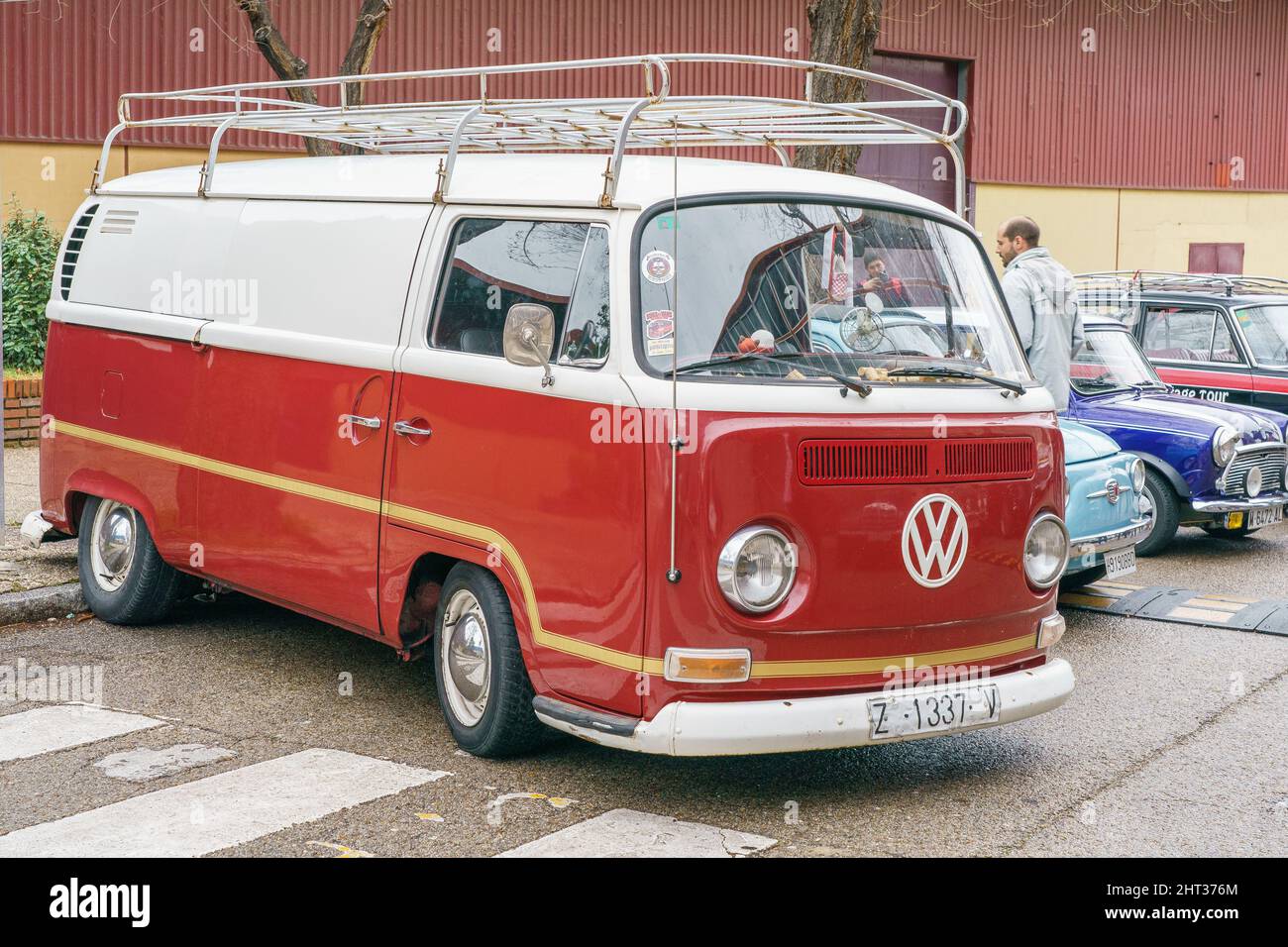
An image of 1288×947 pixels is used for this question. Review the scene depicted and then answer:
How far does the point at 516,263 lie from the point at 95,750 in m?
2.45

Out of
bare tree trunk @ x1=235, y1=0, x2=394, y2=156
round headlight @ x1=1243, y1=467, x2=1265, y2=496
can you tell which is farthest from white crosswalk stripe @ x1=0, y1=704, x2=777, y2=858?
round headlight @ x1=1243, y1=467, x2=1265, y2=496

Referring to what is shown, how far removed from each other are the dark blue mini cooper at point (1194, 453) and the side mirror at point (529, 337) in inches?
250

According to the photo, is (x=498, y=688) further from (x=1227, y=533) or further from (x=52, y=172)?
(x=52, y=172)

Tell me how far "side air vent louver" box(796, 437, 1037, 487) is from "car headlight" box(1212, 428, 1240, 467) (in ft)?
18.5

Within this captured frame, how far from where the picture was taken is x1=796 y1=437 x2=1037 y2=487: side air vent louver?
500 cm

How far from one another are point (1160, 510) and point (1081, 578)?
2.12 m

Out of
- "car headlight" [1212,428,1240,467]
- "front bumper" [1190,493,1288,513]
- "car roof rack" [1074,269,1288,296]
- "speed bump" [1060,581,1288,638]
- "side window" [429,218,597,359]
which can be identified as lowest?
"speed bump" [1060,581,1288,638]

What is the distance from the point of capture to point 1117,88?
82.9ft

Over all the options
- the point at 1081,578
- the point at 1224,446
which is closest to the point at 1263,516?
the point at 1224,446

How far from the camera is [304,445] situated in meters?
6.36

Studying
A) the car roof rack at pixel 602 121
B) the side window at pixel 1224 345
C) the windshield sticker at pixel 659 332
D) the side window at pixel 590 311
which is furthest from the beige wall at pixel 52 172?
the windshield sticker at pixel 659 332

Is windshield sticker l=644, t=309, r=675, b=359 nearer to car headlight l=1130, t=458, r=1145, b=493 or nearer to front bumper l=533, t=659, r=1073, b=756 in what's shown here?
front bumper l=533, t=659, r=1073, b=756
